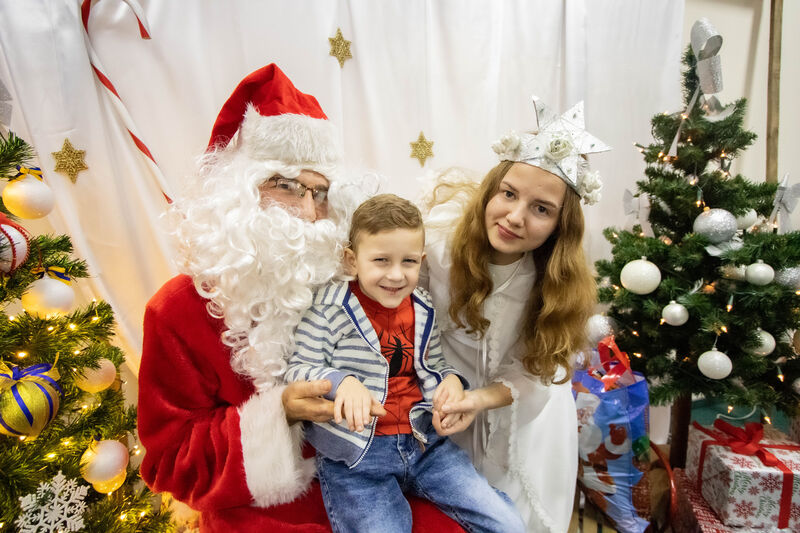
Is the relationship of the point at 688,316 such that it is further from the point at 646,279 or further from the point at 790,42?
the point at 790,42

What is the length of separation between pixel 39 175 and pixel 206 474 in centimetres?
107

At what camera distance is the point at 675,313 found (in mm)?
1851

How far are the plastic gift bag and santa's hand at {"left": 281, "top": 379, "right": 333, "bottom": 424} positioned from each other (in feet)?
4.32

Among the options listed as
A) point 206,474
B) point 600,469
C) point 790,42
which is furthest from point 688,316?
point 790,42

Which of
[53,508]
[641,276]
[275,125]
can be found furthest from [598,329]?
Result: [53,508]

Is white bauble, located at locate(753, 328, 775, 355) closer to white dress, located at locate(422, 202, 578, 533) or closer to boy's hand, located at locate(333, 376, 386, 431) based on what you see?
white dress, located at locate(422, 202, 578, 533)

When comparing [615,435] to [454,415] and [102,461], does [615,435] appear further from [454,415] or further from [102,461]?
[102,461]

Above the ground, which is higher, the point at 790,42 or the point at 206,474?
the point at 790,42

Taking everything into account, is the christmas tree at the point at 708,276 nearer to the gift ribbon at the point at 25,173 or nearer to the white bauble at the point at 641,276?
the white bauble at the point at 641,276

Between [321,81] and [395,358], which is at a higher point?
[321,81]

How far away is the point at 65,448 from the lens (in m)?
1.36

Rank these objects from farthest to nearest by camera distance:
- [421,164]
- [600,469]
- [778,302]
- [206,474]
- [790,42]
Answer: [790,42]
[421,164]
[600,469]
[778,302]
[206,474]

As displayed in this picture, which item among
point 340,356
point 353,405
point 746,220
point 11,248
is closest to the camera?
point 353,405

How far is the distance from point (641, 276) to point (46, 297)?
2240 mm
